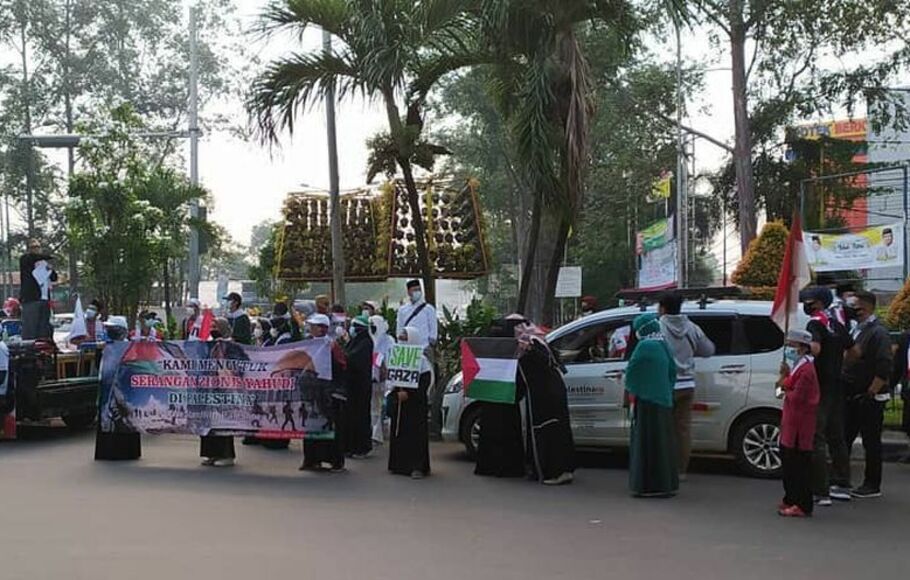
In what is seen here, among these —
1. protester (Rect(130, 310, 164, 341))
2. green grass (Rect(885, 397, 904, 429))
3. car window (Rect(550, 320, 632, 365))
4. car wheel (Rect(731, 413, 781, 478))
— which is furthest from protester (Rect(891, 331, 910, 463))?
protester (Rect(130, 310, 164, 341))

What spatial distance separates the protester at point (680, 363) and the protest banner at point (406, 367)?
2578mm

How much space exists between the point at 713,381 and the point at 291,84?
7.51 metres

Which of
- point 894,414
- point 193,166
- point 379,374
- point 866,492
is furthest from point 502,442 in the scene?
point 193,166

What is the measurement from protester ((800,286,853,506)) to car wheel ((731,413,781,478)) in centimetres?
87

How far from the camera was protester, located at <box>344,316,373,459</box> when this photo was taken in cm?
1118

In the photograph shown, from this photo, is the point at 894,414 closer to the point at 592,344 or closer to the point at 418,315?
the point at 592,344

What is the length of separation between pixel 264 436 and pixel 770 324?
18.3ft

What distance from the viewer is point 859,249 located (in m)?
17.8

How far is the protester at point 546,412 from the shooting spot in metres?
9.81

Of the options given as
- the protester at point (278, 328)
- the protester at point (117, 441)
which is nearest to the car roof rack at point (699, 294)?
the protester at point (278, 328)

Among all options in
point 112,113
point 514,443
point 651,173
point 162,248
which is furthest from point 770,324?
point 651,173

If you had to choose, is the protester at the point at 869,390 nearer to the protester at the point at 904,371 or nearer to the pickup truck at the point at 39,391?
the protester at the point at 904,371

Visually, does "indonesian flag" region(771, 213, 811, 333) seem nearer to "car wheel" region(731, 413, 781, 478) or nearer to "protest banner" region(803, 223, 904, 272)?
"car wheel" region(731, 413, 781, 478)

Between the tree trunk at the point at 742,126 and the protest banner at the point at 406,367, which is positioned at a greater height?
the tree trunk at the point at 742,126
